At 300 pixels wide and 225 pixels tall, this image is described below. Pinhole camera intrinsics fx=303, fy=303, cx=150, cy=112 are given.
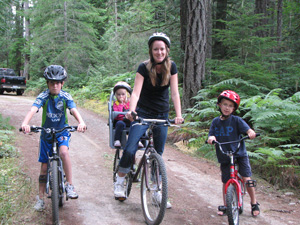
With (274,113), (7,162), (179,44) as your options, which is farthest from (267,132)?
(179,44)

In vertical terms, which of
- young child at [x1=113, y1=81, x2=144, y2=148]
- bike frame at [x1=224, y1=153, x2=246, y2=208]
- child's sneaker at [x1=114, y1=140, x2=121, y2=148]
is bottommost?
bike frame at [x1=224, y1=153, x2=246, y2=208]

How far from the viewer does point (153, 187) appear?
13.3 feet

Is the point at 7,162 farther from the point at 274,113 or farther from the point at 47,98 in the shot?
the point at 274,113

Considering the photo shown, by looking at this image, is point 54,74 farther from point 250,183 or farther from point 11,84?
point 11,84

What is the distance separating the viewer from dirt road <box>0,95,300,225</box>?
432 centimetres

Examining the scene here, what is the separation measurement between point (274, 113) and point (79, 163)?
4655mm

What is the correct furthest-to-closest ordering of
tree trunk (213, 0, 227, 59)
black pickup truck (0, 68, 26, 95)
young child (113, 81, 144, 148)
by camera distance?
black pickup truck (0, 68, 26, 95)
tree trunk (213, 0, 227, 59)
young child (113, 81, 144, 148)

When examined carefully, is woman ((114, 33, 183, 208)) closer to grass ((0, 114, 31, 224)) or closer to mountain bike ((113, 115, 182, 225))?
mountain bike ((113, 115, 182, 225))

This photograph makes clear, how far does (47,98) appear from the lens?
4.36m

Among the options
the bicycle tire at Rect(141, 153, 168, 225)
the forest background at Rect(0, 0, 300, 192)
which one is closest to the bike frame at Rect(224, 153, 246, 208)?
the bicycle tire at Rect(141, 153, 168, 225)

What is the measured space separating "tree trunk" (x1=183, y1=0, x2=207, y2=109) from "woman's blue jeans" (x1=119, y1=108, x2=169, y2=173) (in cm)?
629

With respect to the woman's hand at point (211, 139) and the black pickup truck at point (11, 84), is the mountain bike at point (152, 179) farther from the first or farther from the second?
the black pickup truck at point (11, 84)

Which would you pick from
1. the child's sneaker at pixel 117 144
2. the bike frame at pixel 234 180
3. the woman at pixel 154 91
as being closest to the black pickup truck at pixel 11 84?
the child's sneaker at pixel 117 144

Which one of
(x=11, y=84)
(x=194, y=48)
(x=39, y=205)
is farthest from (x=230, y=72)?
(x=11, y=84)
